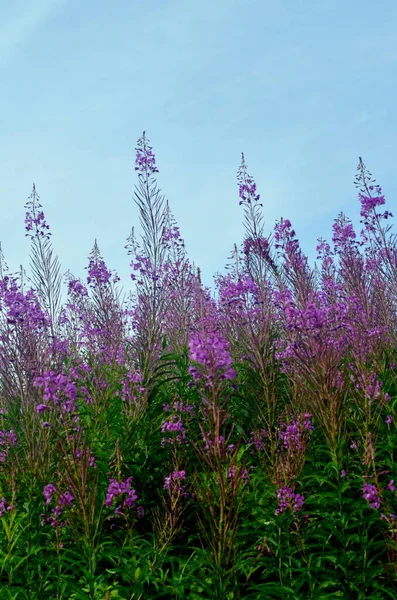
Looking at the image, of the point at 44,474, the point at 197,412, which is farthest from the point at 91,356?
the point at 44,474

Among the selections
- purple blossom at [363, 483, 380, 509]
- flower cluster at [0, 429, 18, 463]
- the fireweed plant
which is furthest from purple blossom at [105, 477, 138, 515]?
purple blossom at [363, 483, 380, 509]

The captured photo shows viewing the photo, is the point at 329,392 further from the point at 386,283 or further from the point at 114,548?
the point at 386,283

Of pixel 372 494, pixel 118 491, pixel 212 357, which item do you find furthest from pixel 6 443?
pixel 372 494

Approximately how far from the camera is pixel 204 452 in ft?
13.8

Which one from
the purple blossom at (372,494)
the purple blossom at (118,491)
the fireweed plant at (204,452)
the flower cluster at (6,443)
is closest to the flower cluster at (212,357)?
the fireweed plant at (204,452)

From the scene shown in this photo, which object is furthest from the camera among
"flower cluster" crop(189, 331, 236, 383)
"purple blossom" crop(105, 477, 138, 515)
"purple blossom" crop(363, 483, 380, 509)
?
"purple blossom" crop(105, 477, 138, 515)

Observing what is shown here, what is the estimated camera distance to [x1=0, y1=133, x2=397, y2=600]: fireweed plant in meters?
3.71

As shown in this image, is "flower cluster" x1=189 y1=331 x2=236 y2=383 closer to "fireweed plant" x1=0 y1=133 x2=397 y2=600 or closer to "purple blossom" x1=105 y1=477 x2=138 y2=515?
"fireweed plant" x1=0 y1=133 x2=397 y2=600

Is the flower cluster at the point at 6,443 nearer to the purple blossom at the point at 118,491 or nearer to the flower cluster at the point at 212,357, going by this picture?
the purple blossom at the point at 118,491

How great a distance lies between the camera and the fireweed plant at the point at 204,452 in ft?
12.2

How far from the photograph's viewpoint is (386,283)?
32.6 feet

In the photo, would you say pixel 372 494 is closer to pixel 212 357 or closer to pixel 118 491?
pixel 212 357

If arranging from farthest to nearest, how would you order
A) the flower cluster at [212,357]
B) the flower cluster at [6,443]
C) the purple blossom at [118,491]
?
1. the flower cluster at [6,443]
2. the purple blossom at [118,491]
3. the flower cluster at [212,357]

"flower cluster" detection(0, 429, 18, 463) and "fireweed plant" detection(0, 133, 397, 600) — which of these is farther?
"flower cluster" detection(0, 429, 18, 463)
